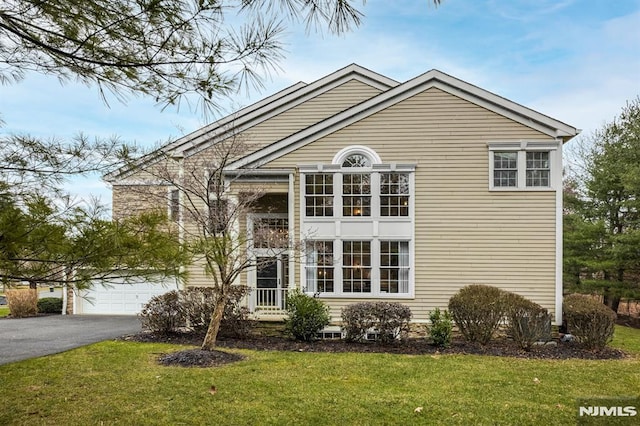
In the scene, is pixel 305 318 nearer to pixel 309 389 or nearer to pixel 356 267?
pixel 356 267

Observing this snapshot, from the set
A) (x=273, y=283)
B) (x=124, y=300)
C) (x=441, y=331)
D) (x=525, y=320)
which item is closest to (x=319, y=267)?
(x=273, y=283)

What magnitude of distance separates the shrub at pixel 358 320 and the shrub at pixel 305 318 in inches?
24.6

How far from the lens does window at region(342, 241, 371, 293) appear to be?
11.1 meters

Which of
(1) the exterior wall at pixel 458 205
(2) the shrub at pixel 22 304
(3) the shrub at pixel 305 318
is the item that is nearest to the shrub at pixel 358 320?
(3) the shrub at pixel 305 318

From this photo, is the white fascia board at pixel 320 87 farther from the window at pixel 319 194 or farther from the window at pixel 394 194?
the window at pixel 394 194

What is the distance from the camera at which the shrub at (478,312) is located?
9547 mm

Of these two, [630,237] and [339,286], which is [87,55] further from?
[630,237]

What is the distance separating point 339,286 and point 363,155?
347 centimetres

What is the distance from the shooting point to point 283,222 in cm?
1326

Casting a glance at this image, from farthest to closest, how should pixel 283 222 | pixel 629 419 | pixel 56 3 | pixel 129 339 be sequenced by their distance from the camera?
pixel 283 222
pixel 129 339
pixel 629 419
pixel 56 3

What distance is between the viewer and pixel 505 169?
36.2ft

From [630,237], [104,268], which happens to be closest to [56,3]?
[104,268]

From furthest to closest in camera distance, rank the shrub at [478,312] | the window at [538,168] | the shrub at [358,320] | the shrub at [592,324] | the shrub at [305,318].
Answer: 1. the window at [538,168]
2. the shrub at [305,318]
3. the shrub at [358,320]
4. the shrub at [478,312]
5. the shrub at [592,324]

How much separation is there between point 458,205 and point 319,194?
3.59 meters
